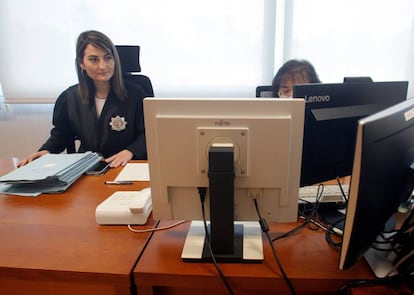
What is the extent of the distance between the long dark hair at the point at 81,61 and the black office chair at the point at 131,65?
67mm

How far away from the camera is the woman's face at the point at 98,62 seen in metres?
1.93

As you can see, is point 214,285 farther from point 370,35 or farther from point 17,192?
point 370,35

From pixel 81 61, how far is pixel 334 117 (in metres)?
1.66

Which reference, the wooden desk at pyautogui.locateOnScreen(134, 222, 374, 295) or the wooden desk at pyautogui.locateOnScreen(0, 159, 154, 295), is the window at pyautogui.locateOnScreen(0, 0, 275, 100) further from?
the wooden desk at pyautogui.locateOnScreen(134, 222, 374, 295)

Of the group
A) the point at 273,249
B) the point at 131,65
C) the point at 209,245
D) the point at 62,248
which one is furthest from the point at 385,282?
the point at 131,65

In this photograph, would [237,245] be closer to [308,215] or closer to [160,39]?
[308,215]

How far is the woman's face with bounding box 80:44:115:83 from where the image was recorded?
193 cm

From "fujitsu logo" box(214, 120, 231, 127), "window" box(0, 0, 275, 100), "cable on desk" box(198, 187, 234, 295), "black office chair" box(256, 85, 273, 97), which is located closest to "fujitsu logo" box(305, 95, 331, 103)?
"fujitsu logo" box(214, 120, 231, 127)

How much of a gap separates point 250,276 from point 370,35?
236 centimetres

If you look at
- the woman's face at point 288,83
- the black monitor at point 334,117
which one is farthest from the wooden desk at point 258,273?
the woman's face at point 288,83

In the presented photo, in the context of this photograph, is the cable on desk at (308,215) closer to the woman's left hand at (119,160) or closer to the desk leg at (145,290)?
the desk leg at (145,290)

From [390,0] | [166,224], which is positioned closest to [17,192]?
[166,224]

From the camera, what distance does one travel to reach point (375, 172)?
0.55 meters

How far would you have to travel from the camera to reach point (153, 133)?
2.43 ft
